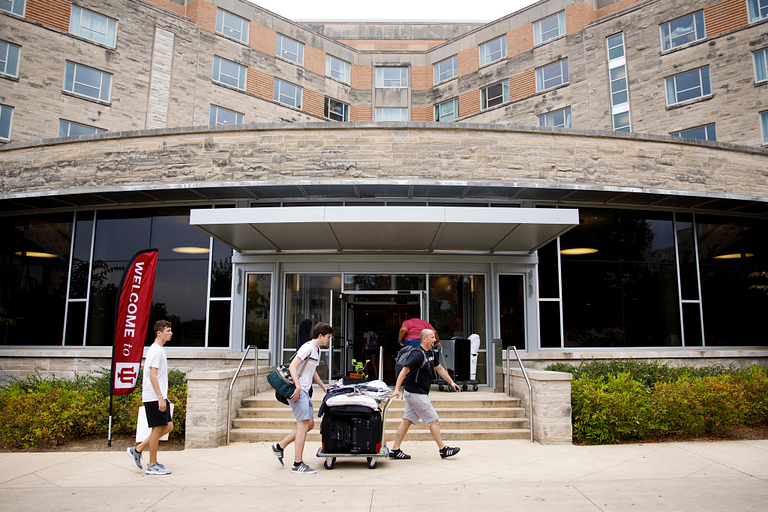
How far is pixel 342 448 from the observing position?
6.23 metres

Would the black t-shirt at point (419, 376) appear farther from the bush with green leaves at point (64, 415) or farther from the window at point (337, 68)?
the window at point (337, 68)

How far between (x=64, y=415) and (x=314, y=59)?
25.6 metres

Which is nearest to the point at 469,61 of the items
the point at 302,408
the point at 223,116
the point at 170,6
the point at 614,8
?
the point at 614,8

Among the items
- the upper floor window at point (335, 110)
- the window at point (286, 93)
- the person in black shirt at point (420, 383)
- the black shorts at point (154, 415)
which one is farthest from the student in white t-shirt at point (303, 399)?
the upper floor window at point (335, 110)

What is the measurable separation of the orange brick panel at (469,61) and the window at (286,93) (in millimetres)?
9880

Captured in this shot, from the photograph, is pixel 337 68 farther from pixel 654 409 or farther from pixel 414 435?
pixel 654 409

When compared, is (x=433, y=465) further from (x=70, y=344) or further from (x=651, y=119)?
(x=651, y=119)

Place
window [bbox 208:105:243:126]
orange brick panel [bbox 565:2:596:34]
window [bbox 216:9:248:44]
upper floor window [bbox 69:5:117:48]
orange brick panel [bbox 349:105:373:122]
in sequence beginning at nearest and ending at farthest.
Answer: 1. upper floor window [bbox 69:5:117:48]
2. window [bbox 208:105:243:126]
3. window [bbox 216:9:248:44]
4. orange brick panel [bbox 565:2:596:34]
5. orange brick panel [bbox 349:105:373:122]

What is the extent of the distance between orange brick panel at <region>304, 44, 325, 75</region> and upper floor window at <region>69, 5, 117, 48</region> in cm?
986

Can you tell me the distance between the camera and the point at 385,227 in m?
9.47

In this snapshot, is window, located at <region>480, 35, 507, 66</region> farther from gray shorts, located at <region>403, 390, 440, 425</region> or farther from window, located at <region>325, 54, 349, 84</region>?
gray shorts, located at <region>403, 390, 440, 425</region>

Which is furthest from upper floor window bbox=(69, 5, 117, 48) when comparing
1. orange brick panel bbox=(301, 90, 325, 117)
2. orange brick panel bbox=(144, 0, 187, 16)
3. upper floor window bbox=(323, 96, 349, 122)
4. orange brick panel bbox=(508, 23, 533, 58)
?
orange brick panel bbox=(508, 23, 533, 58)

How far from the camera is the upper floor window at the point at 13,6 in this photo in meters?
21.0

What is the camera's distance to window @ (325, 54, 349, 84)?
3005 cm
